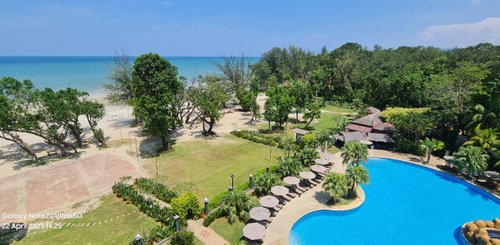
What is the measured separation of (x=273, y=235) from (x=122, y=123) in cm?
3864

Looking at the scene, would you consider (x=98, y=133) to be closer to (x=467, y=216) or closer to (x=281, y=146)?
(x=281, y=146)

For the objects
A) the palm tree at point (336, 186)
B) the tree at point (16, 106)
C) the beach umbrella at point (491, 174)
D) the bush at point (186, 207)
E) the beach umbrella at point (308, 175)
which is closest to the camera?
the bush at point (186, 207)

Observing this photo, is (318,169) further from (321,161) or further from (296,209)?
(296,209)

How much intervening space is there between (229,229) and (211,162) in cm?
1184

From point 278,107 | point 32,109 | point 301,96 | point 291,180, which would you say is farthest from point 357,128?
point 32,109

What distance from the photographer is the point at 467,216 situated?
20234 millimetres

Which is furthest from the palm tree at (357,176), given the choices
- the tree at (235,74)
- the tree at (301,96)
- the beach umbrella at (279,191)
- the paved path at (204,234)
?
the tree at (235,74)

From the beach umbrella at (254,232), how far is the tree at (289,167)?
27.0 feet

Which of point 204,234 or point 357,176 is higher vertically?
point 357,176

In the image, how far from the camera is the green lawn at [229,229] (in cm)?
1686

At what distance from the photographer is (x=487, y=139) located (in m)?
25.5

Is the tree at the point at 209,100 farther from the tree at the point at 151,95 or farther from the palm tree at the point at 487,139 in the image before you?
the palm tree at the point at 487,139

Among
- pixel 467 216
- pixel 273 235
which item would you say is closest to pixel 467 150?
pixel 467 216

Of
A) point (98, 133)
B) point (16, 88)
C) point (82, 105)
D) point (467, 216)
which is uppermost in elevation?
point (16, 88)
